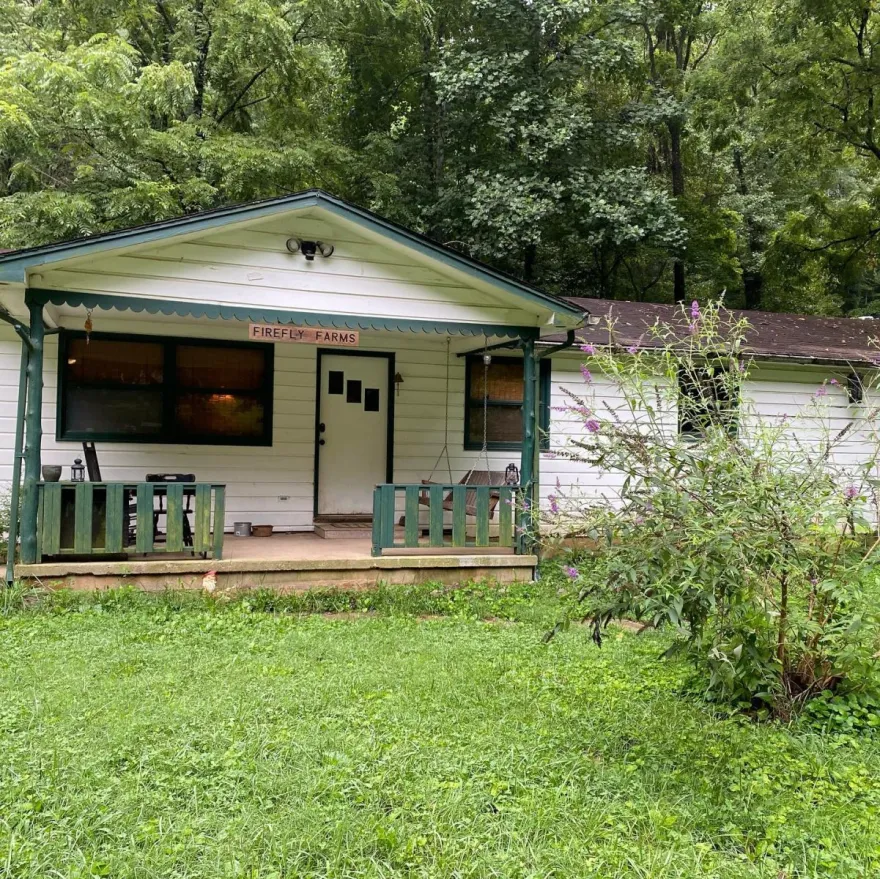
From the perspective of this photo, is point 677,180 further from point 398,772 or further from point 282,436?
point 398,772

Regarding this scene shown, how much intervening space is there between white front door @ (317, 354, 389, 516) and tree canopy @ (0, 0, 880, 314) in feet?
17.0

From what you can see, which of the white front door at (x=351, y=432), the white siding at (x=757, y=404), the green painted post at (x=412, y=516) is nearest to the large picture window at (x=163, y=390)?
the white front door at (x=351, y=432)

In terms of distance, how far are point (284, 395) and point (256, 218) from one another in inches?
116

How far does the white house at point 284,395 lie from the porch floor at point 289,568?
0.06 feet

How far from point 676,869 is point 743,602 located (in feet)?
4.48

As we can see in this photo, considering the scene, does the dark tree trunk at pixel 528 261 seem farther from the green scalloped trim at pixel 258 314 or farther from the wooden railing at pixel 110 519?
the wooden railing at pixel 110 519

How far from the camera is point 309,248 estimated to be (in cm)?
689

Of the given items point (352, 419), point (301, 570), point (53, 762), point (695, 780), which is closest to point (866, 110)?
point (352, 419)

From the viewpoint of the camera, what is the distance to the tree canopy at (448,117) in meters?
12.4

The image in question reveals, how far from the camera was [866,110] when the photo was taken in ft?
45.6

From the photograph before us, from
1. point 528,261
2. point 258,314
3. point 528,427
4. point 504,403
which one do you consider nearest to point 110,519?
point 258,314

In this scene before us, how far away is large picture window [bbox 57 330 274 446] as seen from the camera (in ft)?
27.1

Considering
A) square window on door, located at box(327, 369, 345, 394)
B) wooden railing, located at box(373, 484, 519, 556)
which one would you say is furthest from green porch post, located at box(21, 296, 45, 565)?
square window on door, located at box(327, 369, 345, 394)

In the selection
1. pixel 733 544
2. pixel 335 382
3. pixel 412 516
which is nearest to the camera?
pixel 733 544
